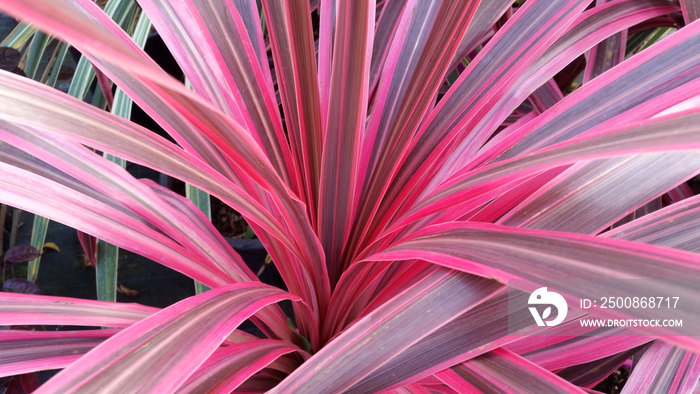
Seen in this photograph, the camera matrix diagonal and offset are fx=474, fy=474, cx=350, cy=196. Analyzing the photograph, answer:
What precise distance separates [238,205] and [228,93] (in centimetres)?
17

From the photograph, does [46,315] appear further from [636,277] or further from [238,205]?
[636,277]

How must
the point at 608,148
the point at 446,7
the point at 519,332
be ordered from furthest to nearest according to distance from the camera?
the point at 446,7 < the point at 519,332 < the point at 608,148

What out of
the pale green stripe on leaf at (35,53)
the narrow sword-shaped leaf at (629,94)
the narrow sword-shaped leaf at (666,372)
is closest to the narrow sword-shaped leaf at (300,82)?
the narrow sword-shaped leaf at (629,94)

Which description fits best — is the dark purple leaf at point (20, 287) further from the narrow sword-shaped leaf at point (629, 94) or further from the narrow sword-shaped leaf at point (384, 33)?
the narrow sword-shaped leaf at point (629, 94)

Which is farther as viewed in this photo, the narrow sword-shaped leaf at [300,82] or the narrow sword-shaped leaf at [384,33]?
the narrow sword-shaped leaf at [384,33]

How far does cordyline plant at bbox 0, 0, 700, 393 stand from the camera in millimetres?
312

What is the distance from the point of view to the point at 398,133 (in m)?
0.53

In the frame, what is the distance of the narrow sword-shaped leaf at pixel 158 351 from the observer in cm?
27

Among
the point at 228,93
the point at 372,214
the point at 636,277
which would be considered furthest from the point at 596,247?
the point at 228,93

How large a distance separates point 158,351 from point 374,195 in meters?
0.30

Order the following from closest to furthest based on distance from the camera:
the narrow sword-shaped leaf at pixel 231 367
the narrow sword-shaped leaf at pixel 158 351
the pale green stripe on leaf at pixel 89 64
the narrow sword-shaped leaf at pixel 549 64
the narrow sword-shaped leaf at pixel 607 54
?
the narrow sword-shaped leaf at pixel 158 351
the narrow sword-shaped leaf at pixel 231 367
the narrow sword-shaped leaf at pixel 549 64
the narrow sword-shaped leaf at pixel 607 54
the pale green stripe on leaf at pixel 89 64

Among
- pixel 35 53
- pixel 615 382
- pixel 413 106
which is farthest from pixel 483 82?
pixel 35 53

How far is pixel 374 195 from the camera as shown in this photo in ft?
1.77

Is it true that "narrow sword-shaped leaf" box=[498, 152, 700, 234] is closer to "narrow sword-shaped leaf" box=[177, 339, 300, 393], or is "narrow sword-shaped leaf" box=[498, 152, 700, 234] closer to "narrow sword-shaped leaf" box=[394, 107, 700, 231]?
"narrow sword-shaped leaf" box=[394, 107, 700, 231]
